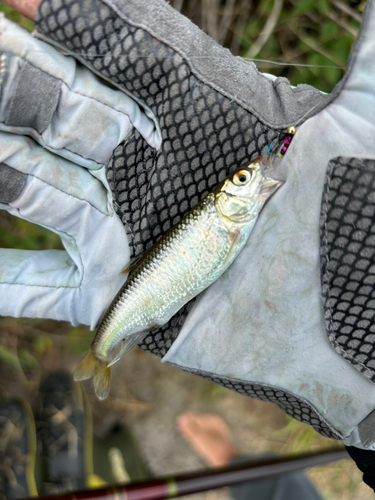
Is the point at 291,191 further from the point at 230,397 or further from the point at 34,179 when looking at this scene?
the point at 230,397

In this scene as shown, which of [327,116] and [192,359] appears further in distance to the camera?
[192,359]

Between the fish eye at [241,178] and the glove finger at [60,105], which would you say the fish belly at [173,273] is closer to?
the fish eye at [241,178]

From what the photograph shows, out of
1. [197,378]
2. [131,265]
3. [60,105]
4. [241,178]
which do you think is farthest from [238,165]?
[197,378]

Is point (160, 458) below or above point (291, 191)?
below

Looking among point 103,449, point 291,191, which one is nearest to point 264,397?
point 291,191

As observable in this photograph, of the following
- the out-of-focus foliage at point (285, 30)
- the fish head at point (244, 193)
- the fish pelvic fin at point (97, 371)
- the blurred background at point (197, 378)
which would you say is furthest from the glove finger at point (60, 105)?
the out-of-focus foliage at point (285, 30)

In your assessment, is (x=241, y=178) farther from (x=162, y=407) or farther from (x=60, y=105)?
(x=162, y=407)
